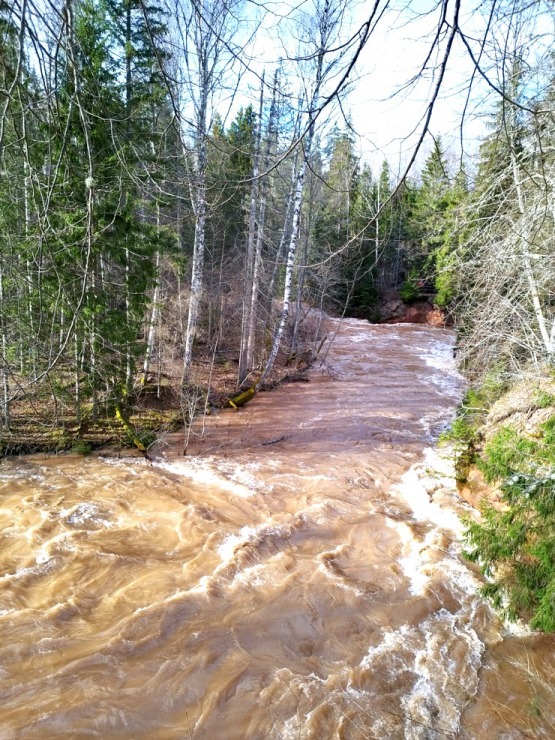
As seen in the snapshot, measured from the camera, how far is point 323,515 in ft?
22.0

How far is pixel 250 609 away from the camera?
4.59 metres

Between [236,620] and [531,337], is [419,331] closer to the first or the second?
[531,337]

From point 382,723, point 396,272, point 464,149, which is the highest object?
point 396,272

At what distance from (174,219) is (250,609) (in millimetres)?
6233

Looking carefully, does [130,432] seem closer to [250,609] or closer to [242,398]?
[242,398]

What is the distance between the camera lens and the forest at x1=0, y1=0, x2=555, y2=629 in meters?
1.66

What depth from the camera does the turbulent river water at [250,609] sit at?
136 inches

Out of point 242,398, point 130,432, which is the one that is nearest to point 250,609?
point 130,432

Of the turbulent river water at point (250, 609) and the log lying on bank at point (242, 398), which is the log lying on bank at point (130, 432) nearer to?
the turbulent river water at point (250, 609)

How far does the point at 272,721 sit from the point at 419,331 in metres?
25.5

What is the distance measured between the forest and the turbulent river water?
957mm

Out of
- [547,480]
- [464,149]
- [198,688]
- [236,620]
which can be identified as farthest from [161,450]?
[464,149]

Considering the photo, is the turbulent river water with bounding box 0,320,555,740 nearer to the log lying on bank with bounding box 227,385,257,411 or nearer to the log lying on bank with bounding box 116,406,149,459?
the log lying on bank with bounding box 116,406,149,459

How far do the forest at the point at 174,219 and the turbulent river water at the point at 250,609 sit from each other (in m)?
0.96
